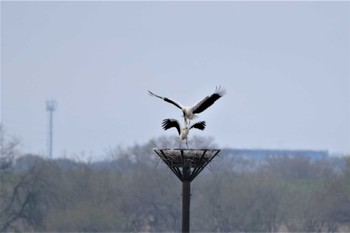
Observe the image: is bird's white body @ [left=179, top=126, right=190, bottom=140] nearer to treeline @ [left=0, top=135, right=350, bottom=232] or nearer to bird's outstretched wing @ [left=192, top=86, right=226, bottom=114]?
bird's outstretched wing @ [left=192, top=86, right=226, bottom=114]

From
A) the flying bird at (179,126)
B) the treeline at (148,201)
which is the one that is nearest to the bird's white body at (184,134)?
the flying bird at (179,126)

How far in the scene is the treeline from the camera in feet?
260

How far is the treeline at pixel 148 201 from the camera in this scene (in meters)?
79.1

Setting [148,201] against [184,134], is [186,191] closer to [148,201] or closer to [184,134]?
[184,134]

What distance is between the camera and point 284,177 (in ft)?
322

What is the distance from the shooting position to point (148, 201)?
84188 mm

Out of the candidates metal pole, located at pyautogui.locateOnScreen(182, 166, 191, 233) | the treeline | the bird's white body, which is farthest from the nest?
the treeline

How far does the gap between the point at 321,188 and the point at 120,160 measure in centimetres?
1480

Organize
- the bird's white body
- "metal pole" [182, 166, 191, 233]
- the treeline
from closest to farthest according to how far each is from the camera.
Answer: "metal pole" [182, 166, 191, 233] < the bird's white body < the treeline

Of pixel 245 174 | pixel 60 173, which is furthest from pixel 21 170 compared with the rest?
pixel 245 174

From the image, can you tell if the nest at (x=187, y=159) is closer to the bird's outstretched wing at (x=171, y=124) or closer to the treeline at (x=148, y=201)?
the bird's outstretched wing at (x=171, y=124)

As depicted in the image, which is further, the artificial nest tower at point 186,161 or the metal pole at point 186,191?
the metal pole at point 186,191

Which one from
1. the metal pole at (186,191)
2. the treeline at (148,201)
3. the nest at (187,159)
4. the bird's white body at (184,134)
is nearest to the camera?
the nest at (187,159)

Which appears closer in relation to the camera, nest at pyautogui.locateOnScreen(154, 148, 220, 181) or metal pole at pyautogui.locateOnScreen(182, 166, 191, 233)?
nest at pyautogui.locateOnScreen(154, 148, 220, 181)
